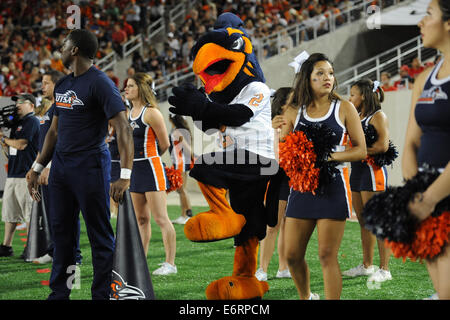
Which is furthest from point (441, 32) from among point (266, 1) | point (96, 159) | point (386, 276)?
point (266, 1)

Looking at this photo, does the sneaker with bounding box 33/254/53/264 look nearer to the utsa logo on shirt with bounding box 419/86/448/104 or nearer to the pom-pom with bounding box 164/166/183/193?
the pom-pom with bounding box 164/166/183/193

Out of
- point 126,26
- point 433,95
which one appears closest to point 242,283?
point 433,95

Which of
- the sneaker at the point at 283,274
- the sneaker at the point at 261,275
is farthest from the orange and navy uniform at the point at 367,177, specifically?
the sneaker at the point at 261,275

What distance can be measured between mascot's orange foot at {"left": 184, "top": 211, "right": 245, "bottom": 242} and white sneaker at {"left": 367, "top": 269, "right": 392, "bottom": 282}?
96.4 inches

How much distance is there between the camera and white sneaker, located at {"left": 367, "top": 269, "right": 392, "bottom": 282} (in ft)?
17.6

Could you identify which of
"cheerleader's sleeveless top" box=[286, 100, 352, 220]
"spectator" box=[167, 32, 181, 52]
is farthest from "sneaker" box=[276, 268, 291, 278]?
"spectator" box=[167, 32, 181, 52]

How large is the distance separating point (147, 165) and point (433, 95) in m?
3.44

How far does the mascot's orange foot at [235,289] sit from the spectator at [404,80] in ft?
31.8

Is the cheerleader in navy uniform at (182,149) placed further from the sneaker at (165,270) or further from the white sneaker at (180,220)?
the sneaker at (165,270)

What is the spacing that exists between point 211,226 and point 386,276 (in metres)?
2.70

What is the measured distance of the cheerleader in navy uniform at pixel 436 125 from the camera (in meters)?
2.53

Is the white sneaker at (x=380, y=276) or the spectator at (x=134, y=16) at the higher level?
the spectator at (x=134, y=16)

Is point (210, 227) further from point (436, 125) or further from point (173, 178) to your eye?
point (173, 178)
